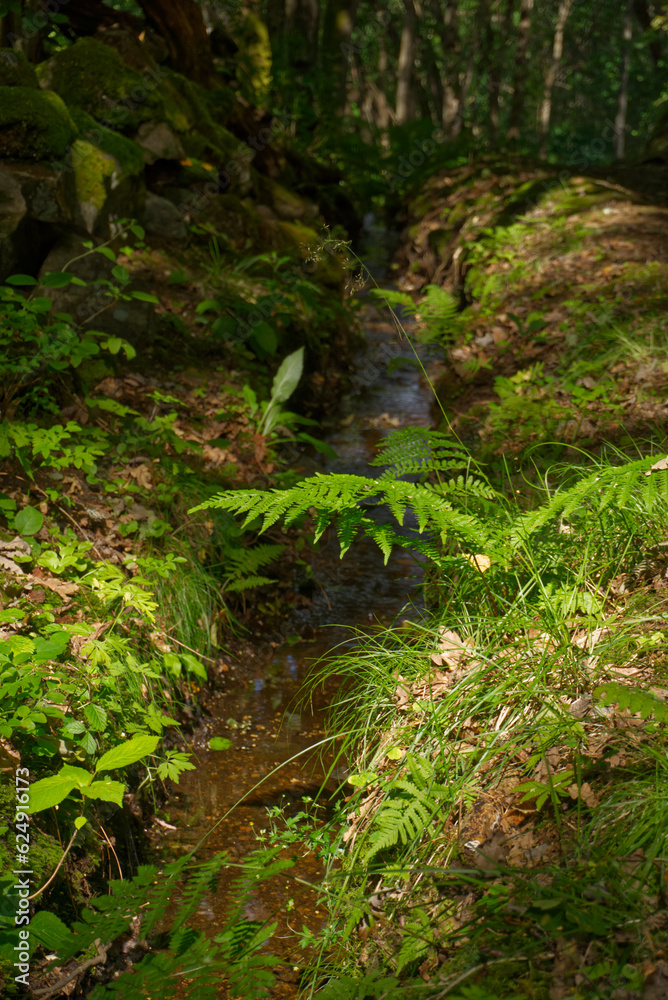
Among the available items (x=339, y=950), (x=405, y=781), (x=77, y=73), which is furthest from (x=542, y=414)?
(x=77, y=73)

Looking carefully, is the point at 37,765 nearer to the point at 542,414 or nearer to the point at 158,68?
the point at 542,414

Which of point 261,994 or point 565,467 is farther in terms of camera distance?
point 565,467

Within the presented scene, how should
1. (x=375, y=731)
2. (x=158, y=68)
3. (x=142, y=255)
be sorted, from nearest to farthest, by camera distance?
(x=375, y=731)
(x=142, y=255)
(x=158, y=68)

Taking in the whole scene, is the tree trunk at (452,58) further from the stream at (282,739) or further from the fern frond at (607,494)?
the fern frond at (607,494)

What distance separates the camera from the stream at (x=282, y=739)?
96.9 inches

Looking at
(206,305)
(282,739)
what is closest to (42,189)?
(206,305)

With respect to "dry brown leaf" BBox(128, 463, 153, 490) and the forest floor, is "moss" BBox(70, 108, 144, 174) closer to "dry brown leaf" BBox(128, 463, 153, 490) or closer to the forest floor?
"dry brown leaf" BBox(128, 463, 153, 490)

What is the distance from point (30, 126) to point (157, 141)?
2.23 metres

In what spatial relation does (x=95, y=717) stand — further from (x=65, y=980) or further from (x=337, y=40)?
(x=337, y=40)

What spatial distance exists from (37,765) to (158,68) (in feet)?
23.6

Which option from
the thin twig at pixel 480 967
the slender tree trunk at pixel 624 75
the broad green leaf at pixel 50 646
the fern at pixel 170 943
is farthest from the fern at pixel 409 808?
the slender tree trunk at pixel 624 75

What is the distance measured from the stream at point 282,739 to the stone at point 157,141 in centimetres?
327

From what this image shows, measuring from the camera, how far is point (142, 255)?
584 cm

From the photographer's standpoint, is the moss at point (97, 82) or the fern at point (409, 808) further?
the moss at point (97, 82)
